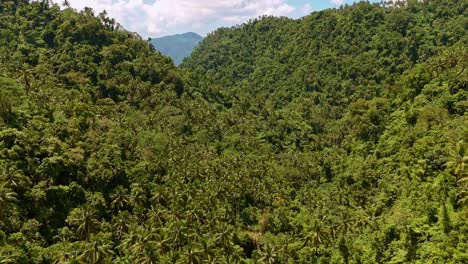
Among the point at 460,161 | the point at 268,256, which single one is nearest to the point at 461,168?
the point at 460,161

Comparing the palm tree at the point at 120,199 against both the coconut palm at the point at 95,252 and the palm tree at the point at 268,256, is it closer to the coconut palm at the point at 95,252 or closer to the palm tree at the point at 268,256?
the coconut palm at the point at 95,252

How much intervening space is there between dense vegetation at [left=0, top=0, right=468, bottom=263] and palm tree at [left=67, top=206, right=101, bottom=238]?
0.38 m

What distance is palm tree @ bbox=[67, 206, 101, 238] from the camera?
7400 cm

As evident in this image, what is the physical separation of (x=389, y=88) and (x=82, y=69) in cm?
9038

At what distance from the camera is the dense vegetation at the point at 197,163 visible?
70.9 metres

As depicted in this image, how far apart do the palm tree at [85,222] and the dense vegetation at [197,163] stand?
0.38m

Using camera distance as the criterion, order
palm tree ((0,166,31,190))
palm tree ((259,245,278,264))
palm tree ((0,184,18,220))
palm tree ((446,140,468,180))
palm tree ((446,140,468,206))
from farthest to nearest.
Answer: palm tree ((259,245,278,264)) < palm tree ((0,166,31,190)) < palm tree ((0,184,18,220)) < palm tree ((446,140,468,180)) < palm tree ((446,140,468,206))

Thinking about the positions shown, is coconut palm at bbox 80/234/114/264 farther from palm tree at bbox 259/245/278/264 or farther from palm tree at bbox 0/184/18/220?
palm tree at bbox 259/245/278/264

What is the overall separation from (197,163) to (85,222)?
116 feet

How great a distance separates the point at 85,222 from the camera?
74000 mm

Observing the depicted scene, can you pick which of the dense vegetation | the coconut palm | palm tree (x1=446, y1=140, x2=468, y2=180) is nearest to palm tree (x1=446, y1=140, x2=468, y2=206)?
palm tree (x1=446, y1=140, x2=468, y2=180)

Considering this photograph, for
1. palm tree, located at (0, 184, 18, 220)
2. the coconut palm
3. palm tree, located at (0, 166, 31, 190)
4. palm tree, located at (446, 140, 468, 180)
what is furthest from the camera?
palm tree, located at (0, 166, 31, 190)

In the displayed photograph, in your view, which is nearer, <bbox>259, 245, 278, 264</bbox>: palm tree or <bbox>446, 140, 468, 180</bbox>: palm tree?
<bbox>446, 140, 468, 180</bbox>: palm tree

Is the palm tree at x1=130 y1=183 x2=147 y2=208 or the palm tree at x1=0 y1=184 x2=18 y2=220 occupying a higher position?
the palm tree at x1=0 y1=184 x2=18 y2=220
